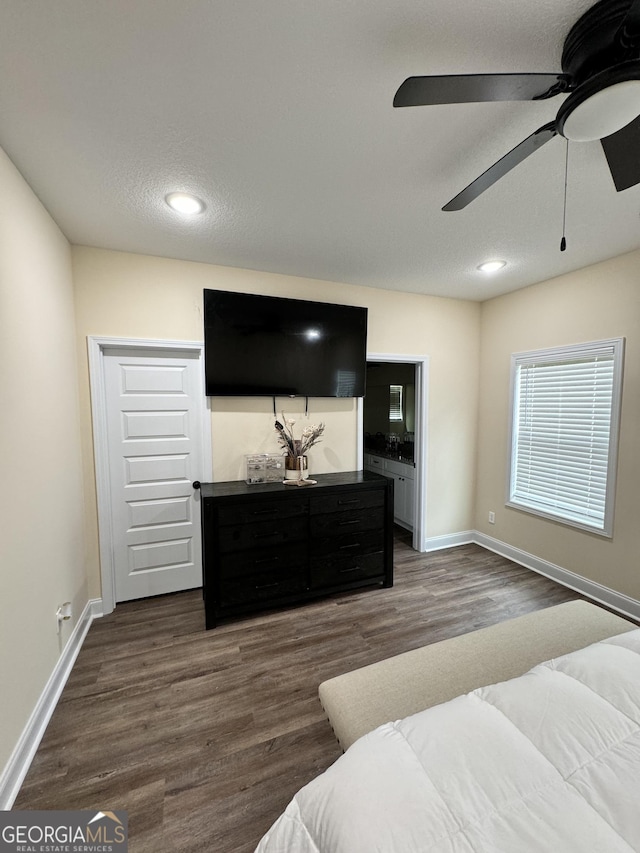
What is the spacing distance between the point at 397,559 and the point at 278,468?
65.6 inches

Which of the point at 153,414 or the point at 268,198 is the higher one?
the point at 268,198

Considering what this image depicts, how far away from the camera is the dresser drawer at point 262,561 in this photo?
2438 millimetres

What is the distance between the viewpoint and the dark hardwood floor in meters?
1.35

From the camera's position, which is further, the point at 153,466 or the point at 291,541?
the point at 153,466

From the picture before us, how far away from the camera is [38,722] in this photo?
5.33ft

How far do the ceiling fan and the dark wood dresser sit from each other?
2261 millimetres

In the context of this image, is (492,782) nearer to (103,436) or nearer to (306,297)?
(103,436)

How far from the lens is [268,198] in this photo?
1.89 meters

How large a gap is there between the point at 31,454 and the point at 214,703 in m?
1.60

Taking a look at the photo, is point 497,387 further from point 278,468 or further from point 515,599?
point 278,468

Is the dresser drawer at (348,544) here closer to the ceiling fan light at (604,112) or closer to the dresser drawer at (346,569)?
the dresser drawer at (346,569)

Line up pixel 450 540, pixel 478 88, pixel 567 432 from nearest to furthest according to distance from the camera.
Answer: pixel 478 88
pixel 567 432
pixel 450 540

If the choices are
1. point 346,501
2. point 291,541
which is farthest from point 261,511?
point 346,501

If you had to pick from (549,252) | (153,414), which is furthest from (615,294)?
(153,414)
